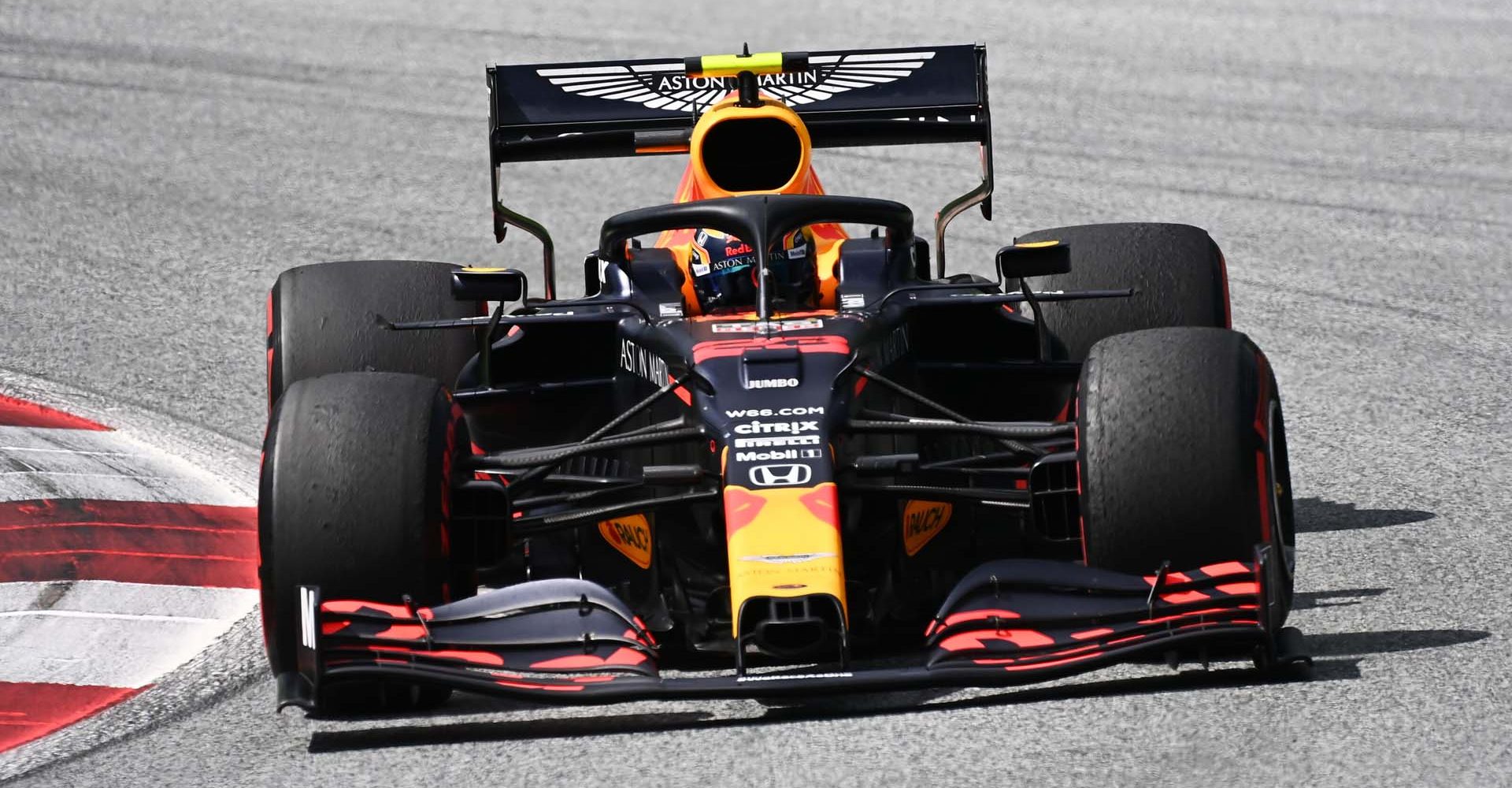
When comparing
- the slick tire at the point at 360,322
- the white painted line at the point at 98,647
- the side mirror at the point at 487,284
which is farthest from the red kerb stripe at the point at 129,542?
the side mirror at the point at 487,284

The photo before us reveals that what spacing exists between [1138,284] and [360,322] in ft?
9.56

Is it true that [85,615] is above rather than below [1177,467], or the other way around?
below

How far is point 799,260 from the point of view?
801 centimetres

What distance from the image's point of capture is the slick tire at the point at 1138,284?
8.59 m

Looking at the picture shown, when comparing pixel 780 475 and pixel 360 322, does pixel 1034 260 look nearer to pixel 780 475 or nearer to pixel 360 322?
pixel 780 475

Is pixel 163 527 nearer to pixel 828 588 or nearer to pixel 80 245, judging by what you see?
pixel 828 588

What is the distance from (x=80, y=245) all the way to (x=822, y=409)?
351 inches

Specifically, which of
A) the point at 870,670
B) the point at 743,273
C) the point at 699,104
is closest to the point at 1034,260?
the point at 743,273

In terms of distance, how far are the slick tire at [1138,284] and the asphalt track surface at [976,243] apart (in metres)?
0.94

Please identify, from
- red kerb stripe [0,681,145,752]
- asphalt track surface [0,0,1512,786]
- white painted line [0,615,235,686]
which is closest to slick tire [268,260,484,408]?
white painted line [0,615,235,686]

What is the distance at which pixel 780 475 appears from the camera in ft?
21.1

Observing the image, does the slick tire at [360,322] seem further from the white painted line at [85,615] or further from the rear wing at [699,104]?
the white painted line at [85,615]

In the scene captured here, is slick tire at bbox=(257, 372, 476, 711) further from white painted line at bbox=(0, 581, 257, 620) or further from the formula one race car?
white painted line at bbox=(0, 581, 257, 620)

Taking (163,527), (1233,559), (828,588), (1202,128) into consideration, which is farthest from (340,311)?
(1202,128)
